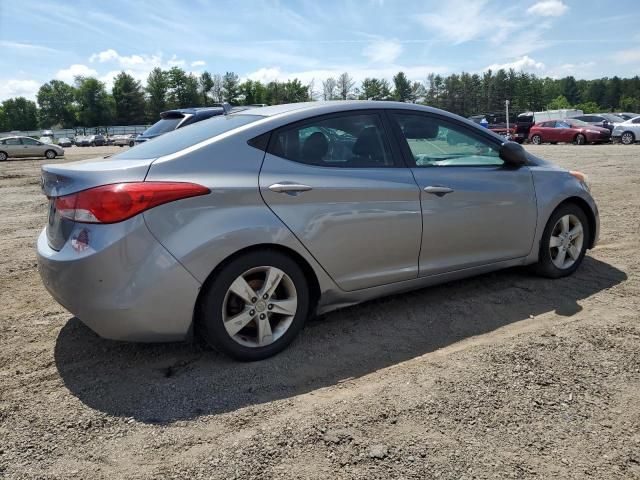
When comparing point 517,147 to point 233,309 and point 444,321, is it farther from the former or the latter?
point 233,309

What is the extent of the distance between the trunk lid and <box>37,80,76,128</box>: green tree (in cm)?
13775

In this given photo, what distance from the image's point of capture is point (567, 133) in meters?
28.2

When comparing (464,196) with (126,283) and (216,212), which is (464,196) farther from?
(126,283)

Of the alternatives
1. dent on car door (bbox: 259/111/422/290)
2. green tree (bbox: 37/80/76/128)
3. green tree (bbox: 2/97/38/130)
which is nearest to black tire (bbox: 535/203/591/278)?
dent on car door (bbox: 259/111/422/290)

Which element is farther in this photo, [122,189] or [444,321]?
[444,321]

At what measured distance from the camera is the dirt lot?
231 cm

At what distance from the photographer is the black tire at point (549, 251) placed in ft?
14.8

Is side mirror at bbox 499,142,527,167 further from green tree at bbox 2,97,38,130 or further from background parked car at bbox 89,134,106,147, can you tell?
green tree at bbox 2,97,38,130

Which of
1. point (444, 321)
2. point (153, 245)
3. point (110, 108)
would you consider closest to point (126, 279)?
point (153, 245)

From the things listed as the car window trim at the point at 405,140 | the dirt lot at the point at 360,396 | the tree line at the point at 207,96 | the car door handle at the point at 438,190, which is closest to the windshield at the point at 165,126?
the dirt lot at the point at 360,396

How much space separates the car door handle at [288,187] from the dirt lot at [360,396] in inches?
40.0

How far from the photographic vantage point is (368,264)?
3570 mm

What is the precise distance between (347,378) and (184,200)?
1.36 m

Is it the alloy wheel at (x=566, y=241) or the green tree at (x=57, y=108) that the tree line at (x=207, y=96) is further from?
the alloy wheel at (x=566, y=241)
